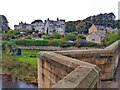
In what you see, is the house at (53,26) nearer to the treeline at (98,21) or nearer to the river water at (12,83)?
the treeline at (98,21)

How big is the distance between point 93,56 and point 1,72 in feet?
132

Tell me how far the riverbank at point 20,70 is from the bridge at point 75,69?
32.6 meters

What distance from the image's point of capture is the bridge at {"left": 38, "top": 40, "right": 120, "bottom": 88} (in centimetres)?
343

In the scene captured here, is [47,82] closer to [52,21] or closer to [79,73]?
[79,73]

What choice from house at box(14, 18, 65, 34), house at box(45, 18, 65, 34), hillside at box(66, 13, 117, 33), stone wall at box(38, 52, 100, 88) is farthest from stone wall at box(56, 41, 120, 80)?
hillside at box(66, 13, 117, 33)

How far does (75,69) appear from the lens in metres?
4.23

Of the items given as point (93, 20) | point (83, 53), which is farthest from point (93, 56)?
point (93, 20)

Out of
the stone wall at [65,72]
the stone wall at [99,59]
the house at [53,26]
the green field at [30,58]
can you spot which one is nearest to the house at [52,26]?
the house at [53,26]

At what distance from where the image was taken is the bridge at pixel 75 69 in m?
3.43

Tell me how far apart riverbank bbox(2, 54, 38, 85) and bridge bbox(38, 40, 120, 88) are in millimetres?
32586

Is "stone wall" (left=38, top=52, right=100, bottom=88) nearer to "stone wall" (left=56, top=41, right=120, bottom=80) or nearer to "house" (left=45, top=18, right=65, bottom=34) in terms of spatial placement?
"stone wall" (left=56, top=41, right=120, bottom=80)

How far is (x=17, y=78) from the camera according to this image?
42.3 m

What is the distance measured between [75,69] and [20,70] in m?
41.3

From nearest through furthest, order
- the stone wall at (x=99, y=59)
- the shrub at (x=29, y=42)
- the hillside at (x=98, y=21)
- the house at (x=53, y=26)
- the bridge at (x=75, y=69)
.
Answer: the bridge at (x=75, y=69)
the stone wall at (x=99, y=59)
the shrub at (x=29, y=42)
the house at (x=53, y=26)
the hillside at (x=98, y=21)
